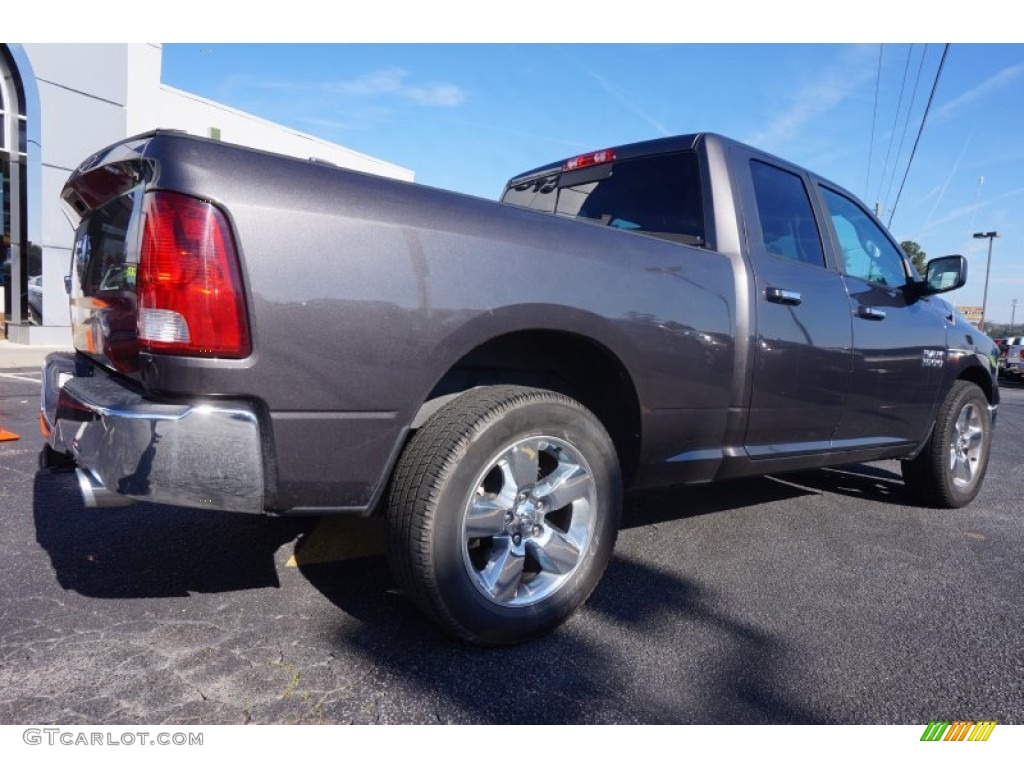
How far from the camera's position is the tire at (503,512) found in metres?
1.93

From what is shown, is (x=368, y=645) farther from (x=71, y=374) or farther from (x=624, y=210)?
(x=624, y=210)

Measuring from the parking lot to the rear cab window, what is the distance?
4.94 ft

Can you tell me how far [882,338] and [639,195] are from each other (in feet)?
4.98

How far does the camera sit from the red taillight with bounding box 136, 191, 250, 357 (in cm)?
166

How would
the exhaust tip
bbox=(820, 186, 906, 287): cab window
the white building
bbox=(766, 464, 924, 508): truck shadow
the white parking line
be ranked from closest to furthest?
the exhaust tip, bbox=(820, 186, 906, 287): cab window, bbox=(766, 464, 924, 508): truck shadow, the white parking line, the white building

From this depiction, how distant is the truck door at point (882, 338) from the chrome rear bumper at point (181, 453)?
285 cm

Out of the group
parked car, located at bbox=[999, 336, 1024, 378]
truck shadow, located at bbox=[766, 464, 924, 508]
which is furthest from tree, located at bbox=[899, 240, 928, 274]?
truck shadow, located at bbox=[766, 464, 924, 508]

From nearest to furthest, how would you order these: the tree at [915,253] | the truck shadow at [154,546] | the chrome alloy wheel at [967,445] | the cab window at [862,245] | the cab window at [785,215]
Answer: the truck shadow at [154,546]
the cab window at [785,215]
the cab window at [862,245]
the chrome alloy wheel at [967,445]
the tree at [915,253]

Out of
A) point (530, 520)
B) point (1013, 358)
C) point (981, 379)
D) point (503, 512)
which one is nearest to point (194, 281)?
point (503, 512)

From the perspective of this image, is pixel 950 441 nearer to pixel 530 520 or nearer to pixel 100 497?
pixel 530 520

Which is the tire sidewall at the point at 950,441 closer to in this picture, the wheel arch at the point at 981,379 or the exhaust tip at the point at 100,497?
the wheel arch at the point at 981,379

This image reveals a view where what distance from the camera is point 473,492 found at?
2.00 meters
